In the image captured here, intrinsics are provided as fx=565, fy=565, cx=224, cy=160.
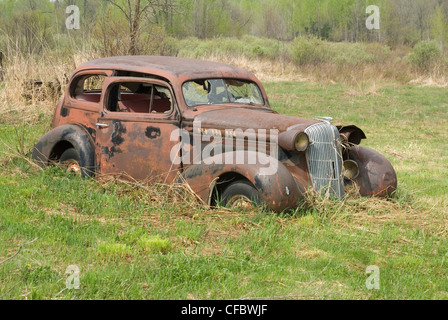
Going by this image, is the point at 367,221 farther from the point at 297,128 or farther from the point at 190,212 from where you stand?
the point at 190,212

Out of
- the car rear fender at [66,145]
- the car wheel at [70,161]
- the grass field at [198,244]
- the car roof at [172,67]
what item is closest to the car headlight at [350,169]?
the grass field at [198,244]

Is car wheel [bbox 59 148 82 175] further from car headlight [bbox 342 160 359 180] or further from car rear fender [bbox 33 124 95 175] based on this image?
car headlight [bbox 342 160 359 180]

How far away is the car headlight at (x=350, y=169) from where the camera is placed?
6.62m

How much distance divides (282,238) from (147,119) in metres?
2.25

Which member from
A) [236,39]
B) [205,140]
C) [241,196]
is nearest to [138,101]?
[205,140]

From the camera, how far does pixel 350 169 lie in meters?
6.67

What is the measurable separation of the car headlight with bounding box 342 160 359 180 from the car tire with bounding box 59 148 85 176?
327 centimetres

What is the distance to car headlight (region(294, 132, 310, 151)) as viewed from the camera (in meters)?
5.80

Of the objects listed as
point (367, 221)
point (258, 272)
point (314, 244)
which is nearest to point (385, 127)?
point (367, 221)

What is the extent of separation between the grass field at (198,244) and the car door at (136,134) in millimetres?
232

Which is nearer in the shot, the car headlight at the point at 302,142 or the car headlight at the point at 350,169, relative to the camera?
the car headlight at the point at 302,142

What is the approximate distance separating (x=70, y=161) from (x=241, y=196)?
8.52 ft

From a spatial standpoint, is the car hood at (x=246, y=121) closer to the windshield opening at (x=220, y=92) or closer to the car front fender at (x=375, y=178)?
the windshield opening at (x=220, y=92)

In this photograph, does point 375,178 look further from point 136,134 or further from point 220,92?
point 136,134
